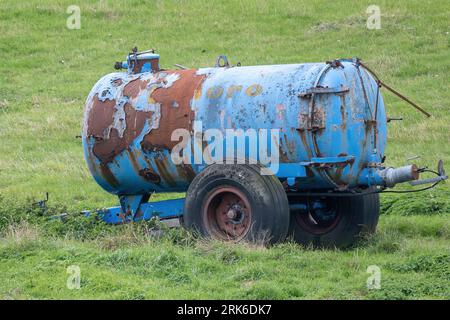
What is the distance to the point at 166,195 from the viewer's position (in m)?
15.1

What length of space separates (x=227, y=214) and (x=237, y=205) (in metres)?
0.16

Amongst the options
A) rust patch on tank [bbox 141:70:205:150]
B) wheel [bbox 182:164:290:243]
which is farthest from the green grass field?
rust patch on tank [bbox 141:70:205:150]

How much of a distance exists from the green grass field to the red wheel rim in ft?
1.14

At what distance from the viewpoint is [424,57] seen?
80.4ft

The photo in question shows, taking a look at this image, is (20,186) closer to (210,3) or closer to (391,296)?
(391,296)

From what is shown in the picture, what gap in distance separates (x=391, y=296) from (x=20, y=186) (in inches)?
364

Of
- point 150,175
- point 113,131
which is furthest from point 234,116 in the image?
point 113,131

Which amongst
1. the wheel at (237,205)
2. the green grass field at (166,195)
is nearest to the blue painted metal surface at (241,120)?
the wheel at (237,205)

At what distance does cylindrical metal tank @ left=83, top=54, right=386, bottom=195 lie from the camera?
35.8 ft

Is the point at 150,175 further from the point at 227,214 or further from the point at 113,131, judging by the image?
the point at 227,214

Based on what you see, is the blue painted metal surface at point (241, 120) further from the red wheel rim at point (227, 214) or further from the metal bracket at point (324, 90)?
the red wheel rim at point (227, 214)

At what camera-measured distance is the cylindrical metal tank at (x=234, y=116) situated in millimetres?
10898

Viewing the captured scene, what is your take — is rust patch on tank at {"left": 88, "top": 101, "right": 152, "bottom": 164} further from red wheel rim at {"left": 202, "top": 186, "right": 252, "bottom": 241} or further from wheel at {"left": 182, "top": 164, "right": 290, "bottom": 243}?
red wheel rim at {"left": 202, "top": 186, "right": 252, "bottom": 241}
